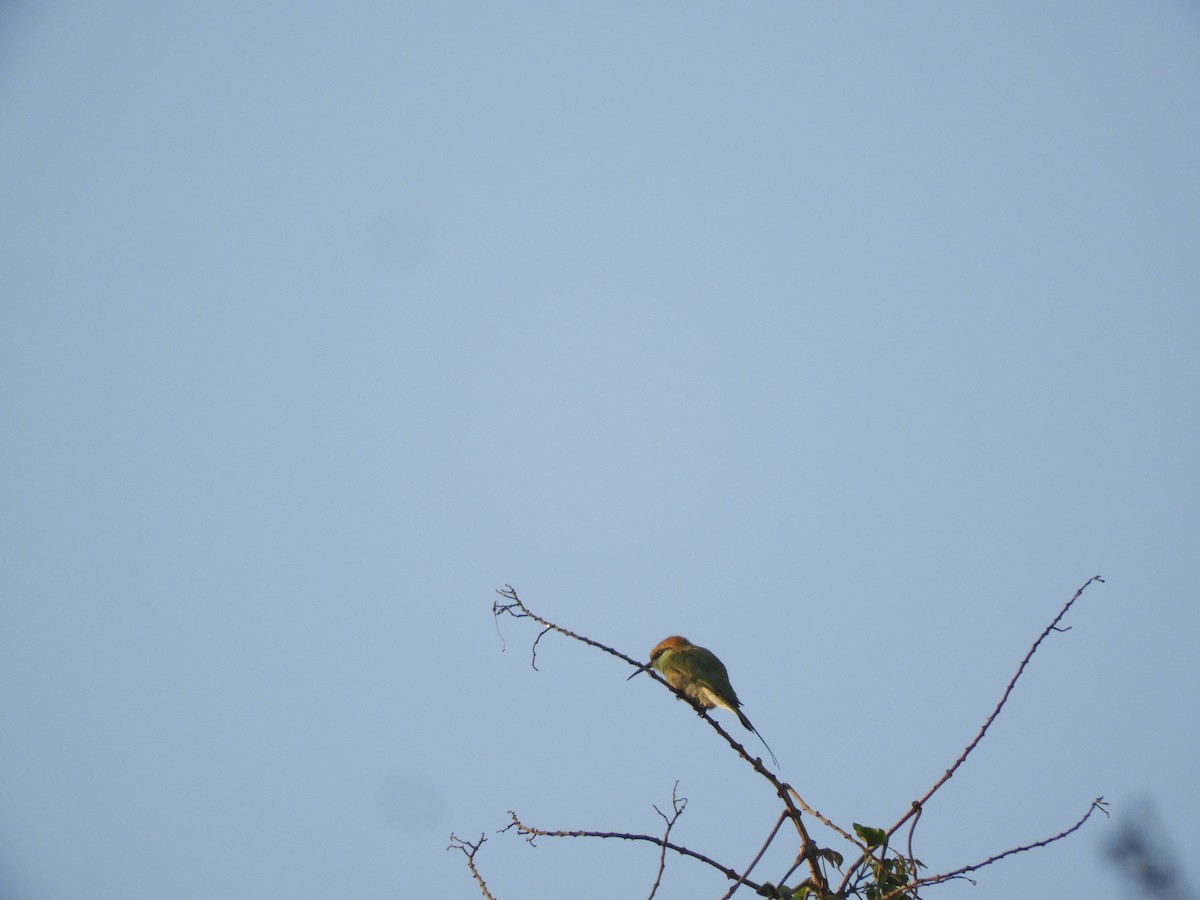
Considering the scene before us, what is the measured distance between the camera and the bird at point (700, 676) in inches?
253

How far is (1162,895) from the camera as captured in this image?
4215 millimetres

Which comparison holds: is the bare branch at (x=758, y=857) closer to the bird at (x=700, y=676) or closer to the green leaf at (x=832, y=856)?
the green leaf at (x=832, y=856)

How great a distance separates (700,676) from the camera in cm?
655

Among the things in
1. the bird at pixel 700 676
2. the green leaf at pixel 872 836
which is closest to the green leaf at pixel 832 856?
the green leaf at pixel 872 836

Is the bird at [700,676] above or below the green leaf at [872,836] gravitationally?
above

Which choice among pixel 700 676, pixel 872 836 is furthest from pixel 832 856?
pixel 700 676

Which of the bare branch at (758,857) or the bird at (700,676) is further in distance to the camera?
the bird at (700,676)

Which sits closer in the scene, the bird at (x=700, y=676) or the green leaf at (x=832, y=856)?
the green leaf at (x=832, y=856)

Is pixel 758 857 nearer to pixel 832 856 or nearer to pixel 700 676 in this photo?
pixel 832 856

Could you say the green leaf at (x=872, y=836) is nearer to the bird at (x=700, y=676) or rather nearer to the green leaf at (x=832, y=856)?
the green leaf at (x=832, y=856)

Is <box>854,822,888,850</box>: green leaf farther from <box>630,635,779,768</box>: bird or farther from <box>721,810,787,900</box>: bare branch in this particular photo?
<box>630,635,779,768</box>: bird

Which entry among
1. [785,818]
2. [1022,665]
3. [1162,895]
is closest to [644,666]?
[785,818]

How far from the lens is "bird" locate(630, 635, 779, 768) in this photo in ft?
21.1

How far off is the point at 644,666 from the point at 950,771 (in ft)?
3.51
